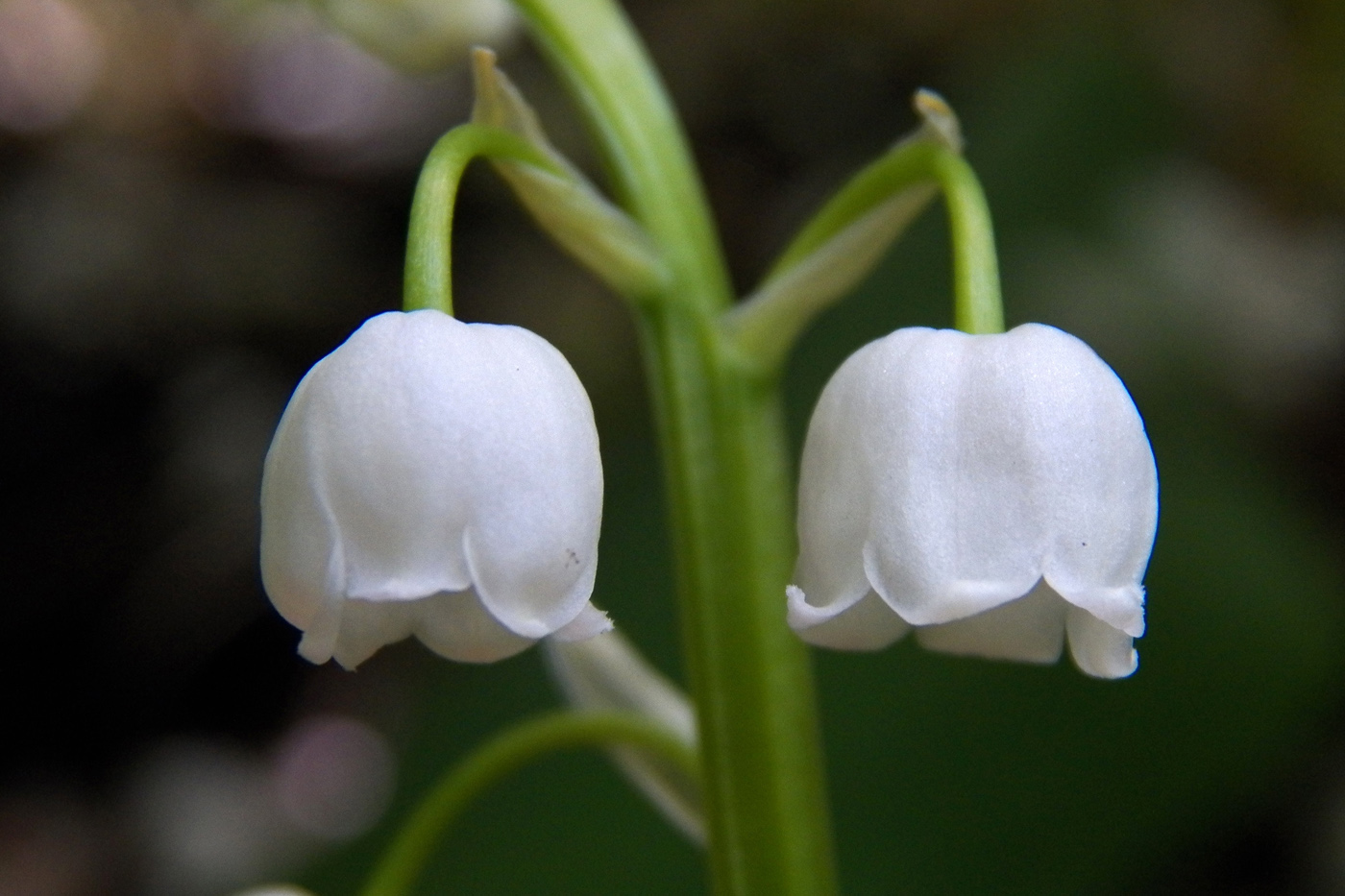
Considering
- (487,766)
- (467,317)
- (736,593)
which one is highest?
(736,593)

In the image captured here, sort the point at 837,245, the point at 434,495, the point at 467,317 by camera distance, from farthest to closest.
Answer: the point at 467,317 < the point at 837,245 < the point at 434,495

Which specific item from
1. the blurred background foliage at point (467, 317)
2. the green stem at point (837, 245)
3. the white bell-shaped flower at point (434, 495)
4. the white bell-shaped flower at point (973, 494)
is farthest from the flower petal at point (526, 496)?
the blurred background foliage at point (467, 317)

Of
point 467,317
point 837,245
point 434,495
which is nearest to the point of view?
point 434,495

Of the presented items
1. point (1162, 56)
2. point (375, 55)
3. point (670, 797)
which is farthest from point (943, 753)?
point (1162, 56)

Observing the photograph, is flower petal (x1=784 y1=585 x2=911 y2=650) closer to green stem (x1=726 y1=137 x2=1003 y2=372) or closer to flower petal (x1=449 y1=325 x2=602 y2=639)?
flower petal (x1=449 y1=325 x2=602 y2=639)

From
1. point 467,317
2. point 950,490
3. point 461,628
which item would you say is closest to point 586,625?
point 461,628

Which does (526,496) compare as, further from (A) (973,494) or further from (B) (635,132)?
(B) (635,132)

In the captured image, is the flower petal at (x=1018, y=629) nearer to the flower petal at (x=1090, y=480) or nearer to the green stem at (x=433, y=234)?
the flower petal at (x=1090, y=480)

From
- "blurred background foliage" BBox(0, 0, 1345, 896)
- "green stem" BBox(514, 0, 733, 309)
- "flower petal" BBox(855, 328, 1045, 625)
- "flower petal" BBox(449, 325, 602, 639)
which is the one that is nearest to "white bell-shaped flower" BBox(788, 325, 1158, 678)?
"flower petal" BBox(855, 328, 1045, 625)
